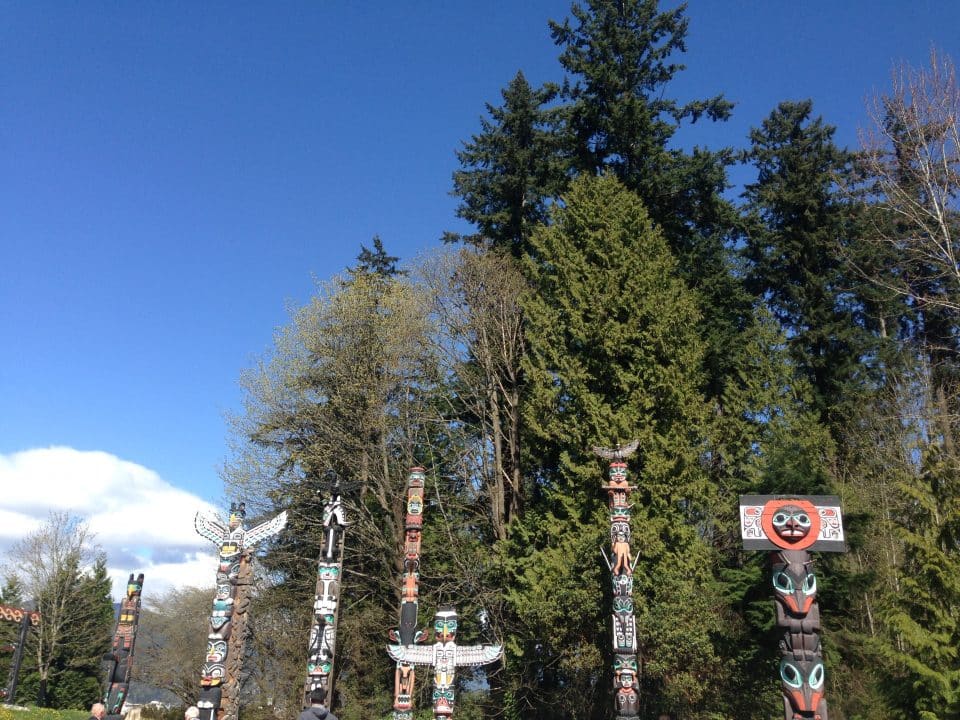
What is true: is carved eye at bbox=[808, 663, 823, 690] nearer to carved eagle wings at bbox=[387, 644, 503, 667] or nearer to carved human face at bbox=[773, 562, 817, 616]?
carved human face at bbox=[773, 562, 817, 616]

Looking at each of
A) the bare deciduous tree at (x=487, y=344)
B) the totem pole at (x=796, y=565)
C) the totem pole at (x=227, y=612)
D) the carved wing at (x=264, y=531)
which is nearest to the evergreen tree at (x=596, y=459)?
the bare deciduous tree at (x=487, y=344)

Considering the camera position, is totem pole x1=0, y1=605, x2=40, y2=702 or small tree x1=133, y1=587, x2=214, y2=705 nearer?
totem pole x1=0, y1=605, x2=40, y2=702

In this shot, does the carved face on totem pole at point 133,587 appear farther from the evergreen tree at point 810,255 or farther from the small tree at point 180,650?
the evergreen tree at point 810,255

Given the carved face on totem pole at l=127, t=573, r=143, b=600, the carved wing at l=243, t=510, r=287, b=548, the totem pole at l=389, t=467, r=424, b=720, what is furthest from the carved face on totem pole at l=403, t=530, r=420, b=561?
the carved face on totem pole at l=127, t=573, r=143, b=600

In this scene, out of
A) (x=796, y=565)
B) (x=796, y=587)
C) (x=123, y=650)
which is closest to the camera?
(x=796, y=587)

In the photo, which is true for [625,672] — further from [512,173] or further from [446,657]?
[512,173]

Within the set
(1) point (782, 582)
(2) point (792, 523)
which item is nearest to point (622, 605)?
(1) point (782, 582)

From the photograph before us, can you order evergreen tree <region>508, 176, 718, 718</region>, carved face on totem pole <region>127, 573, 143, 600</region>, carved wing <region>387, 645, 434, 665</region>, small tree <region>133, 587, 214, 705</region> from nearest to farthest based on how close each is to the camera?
1. carved wing <region>387, 645, 434, 665</region>
2. evergreen tree <region>508, 176, 718, 718</region>
3. carved face on totem pole <region>127, 573, 143, 600</region>
4. small tree <region>133, 587, 214, 705</region>

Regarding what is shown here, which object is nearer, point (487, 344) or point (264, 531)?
point (264, 531)

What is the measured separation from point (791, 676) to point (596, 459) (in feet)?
26.7

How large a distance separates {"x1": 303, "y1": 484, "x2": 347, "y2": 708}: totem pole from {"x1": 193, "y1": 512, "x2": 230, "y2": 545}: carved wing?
Result: 2.36 m

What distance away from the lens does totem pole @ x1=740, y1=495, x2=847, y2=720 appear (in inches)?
387

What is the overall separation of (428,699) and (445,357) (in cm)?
999

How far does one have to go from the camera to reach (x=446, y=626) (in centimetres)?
1448
